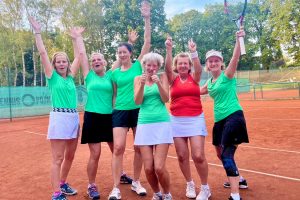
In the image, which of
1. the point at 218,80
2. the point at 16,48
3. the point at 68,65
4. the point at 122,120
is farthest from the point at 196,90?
the point at 16,48

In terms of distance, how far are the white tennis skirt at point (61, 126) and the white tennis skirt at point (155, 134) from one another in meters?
1.03

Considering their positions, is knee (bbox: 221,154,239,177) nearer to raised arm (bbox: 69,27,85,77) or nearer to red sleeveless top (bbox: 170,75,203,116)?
red sleeveless top (bbox: 170,75,203,116)

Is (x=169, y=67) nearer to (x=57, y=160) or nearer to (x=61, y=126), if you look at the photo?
(x=61, y=126)

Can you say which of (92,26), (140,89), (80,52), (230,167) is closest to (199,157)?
(230,167)

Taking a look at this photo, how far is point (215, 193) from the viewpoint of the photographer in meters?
4.68

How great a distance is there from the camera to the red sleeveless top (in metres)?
4.41

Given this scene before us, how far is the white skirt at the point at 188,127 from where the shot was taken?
4.38 meters

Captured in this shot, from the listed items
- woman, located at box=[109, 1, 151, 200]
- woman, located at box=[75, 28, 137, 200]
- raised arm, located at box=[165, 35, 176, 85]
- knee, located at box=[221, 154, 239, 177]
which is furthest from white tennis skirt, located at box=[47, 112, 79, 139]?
knee, located at box=[221, 154, 239, 177]

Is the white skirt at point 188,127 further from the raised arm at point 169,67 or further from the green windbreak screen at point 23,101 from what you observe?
the green windbreak screen at point 23,101

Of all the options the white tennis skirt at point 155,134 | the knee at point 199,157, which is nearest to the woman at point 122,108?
the white tennis skirt at point 155,134

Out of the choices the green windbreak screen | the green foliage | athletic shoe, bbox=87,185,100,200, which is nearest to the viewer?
athletic shoe, bbox=87,185,100,200

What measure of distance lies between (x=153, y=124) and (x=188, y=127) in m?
0.57

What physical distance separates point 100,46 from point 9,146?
1186 inches

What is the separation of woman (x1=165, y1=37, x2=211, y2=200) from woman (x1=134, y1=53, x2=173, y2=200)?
1.15ft
